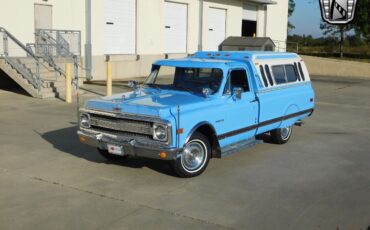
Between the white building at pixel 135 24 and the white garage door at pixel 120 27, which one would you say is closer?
the white building at pixel 135 24

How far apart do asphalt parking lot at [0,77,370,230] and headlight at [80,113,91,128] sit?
68 cm

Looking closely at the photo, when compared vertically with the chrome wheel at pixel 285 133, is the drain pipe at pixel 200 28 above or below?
above

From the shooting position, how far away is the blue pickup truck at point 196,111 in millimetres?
6648

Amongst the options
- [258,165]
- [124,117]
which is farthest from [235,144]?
[124,117]

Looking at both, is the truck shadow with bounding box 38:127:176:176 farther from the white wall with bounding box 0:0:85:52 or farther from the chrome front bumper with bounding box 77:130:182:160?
the white wall with bounding box 0:0:85:52

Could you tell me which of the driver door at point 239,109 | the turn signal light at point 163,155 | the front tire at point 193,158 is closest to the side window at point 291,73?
the driver door at point 239,109

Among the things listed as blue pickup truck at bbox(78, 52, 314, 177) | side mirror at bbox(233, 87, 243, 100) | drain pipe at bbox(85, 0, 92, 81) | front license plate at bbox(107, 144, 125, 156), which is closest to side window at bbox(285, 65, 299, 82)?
blue pickup truck at bbox(78, 52, 314, 177)

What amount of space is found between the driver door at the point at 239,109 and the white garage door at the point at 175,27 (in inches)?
747

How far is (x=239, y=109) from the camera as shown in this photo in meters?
7.75

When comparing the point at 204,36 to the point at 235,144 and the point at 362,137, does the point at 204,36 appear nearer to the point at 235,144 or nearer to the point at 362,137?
the point at 362,137

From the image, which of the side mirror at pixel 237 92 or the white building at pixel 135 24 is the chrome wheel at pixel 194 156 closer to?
the side mirror at pixel 237 92

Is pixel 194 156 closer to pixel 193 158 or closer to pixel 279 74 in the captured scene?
pixel 193 158

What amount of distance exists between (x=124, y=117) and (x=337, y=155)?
414cm

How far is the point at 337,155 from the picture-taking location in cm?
868
